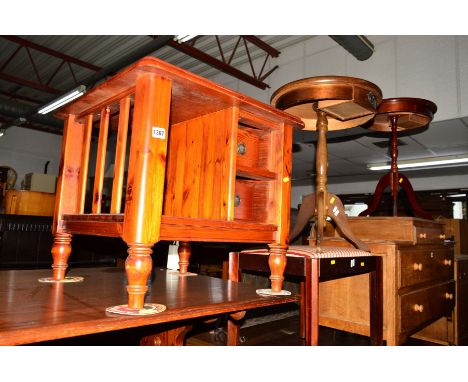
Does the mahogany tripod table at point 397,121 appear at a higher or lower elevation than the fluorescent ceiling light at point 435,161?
lower

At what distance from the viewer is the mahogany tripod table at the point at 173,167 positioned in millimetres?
1070

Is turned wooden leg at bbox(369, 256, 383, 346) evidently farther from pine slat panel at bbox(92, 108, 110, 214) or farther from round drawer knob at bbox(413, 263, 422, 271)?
pine slat panel at bbox(92, 108, 110, 214)

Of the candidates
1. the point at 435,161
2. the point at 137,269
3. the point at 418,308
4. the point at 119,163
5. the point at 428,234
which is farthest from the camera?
the point at 435,161

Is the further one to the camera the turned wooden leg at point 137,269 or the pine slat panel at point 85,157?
the pine slat panel at point 85,157

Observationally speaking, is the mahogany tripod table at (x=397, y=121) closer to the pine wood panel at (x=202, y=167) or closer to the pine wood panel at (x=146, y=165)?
the pine wood panel at (x=202, y=167)

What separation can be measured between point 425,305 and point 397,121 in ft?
4.88

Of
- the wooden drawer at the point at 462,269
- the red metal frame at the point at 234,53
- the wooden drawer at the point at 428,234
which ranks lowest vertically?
the wooden drawer at the point at 462,269

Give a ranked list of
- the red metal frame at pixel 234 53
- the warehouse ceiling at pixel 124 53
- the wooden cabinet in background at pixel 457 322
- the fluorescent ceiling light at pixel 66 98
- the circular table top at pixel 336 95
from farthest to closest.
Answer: the fluorescent ceiling light at pixel 66 98
the warehouse ceiling at pixel 124 53
the red metal frame at pixel 234 53
the wooden cabinet in background at pixel 457 322
the circular table top at pixel 336 95

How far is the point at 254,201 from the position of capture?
1.64 metres

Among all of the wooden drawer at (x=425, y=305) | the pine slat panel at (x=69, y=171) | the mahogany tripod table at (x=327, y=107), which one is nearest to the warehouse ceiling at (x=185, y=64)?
the wooden drawer at (x=425, y=305)

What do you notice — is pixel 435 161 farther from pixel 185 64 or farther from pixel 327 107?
pixel 327 107

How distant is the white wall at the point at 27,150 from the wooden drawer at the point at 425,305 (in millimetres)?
11904

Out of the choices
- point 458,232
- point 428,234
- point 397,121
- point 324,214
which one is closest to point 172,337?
point 324,214

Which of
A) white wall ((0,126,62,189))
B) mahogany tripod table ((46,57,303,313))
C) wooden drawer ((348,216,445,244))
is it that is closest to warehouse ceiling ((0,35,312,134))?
white wall ((0,126,62,189))
